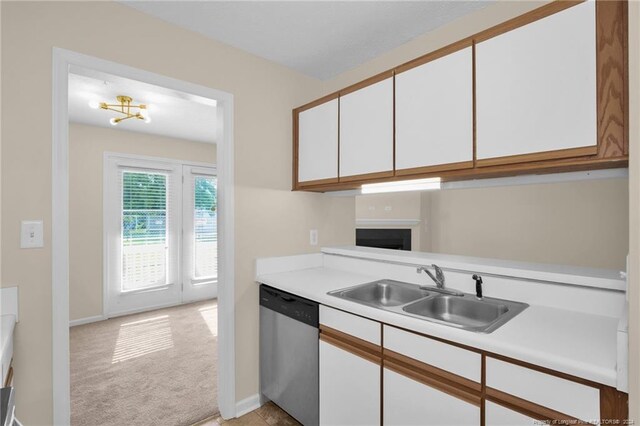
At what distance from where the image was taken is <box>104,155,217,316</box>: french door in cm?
417

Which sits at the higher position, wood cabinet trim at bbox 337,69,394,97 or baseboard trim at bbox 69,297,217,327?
wood cabinet trim at bbox 337,69,394,97

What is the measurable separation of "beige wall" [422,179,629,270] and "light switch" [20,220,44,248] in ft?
9.36

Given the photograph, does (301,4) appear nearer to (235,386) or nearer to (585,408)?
(585,408)

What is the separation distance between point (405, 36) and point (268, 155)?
1.25 m

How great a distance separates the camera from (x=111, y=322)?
3.99 metres

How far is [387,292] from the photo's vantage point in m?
2.08

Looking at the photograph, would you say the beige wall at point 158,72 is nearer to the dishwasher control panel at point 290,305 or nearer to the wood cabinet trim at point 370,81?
the dishwasher control panel at point 290,305

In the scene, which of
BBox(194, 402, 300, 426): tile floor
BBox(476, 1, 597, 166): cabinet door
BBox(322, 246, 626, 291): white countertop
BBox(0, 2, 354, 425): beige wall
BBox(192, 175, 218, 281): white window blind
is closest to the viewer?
BBox(476, 1, 597, 166): cabinet door

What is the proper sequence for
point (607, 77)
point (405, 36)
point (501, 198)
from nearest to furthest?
point (607, 77)
point (405, 36)
point (501, 198)

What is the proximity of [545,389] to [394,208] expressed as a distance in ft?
7.62

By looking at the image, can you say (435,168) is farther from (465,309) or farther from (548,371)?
(548,371)

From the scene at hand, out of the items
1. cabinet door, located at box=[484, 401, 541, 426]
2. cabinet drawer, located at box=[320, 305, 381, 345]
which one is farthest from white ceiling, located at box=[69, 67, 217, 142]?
cabinet door, located at box=[484, 401, 541, 426]

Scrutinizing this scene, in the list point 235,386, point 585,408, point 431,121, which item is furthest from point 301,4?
point 235,386

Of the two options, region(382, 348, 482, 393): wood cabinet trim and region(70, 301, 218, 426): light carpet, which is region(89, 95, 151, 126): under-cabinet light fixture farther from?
region(382, 348, 482, 393): wood cabinet trim
